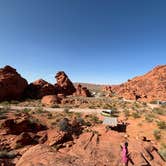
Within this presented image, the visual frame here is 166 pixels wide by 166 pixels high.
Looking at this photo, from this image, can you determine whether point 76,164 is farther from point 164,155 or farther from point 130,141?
point 164,155

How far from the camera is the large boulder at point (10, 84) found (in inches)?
1688

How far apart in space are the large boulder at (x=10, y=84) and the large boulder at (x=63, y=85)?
1124 centimetres

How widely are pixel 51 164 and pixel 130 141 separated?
7264 millimetres

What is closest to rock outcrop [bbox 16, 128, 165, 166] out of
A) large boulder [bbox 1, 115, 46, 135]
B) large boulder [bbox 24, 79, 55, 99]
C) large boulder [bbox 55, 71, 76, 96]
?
large boulder [bbox 1, 115, 46, 135]

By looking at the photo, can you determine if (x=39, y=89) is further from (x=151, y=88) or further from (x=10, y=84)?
(x=151, y=88)

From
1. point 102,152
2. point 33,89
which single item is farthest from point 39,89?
point 102,152

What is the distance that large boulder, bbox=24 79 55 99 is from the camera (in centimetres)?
4838

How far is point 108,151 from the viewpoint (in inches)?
380

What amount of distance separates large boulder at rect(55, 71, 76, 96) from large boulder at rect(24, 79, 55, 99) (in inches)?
133

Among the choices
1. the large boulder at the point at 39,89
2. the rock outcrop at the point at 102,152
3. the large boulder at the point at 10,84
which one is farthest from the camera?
the large boulder at the point at 39,89

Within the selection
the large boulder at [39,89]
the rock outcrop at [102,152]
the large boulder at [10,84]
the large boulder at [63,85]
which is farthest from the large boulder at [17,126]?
the large boulder at [63,85]

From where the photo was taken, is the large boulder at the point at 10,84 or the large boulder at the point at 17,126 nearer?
the large boulder at the point at 17,126

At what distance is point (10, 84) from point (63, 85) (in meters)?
17.6

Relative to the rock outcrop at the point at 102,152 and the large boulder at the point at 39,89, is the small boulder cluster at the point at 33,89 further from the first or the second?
the rock outcrop at the point at 102,152
